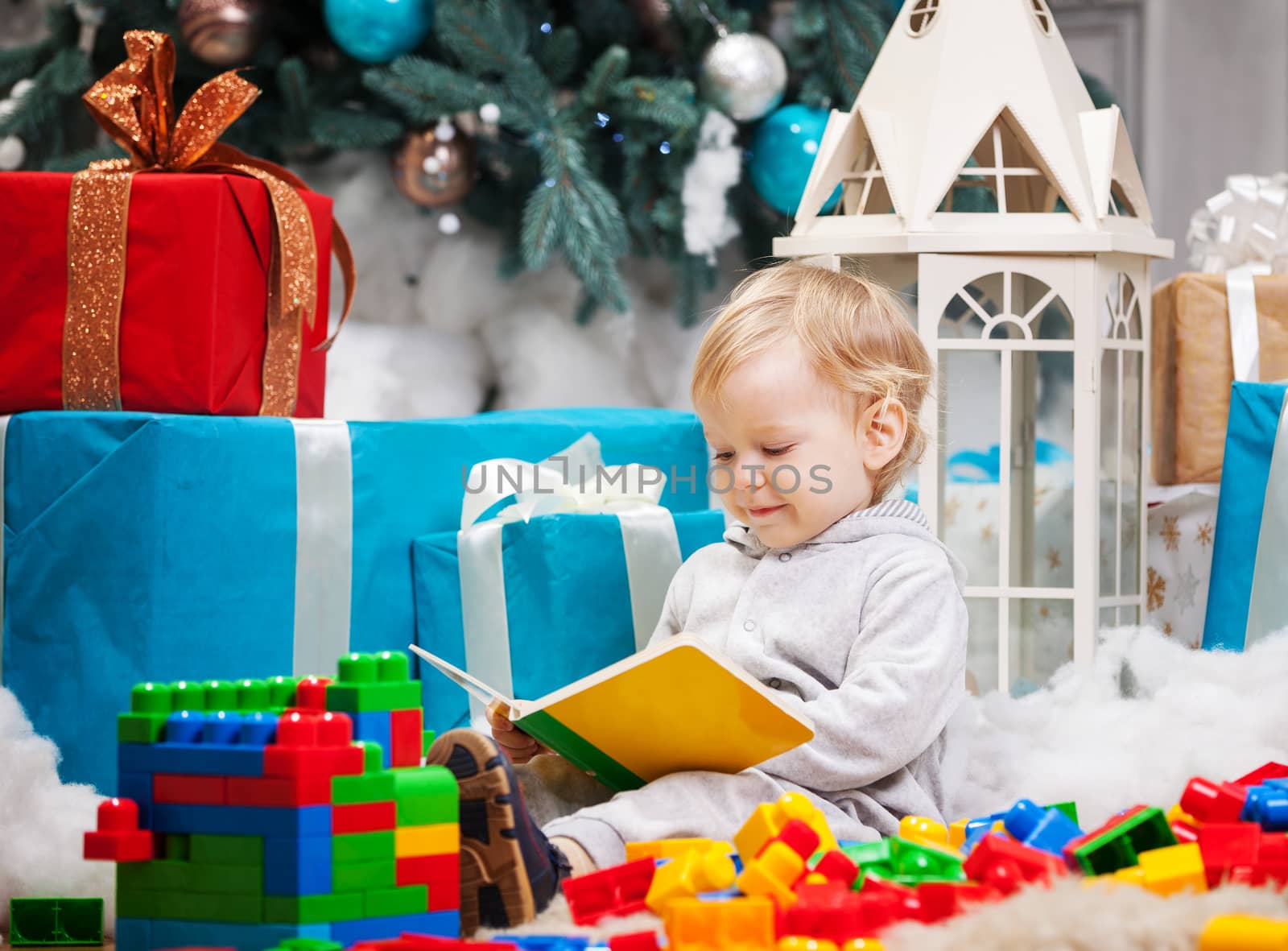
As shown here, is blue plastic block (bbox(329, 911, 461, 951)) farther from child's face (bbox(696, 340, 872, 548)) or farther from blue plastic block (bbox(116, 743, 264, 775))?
child's face (bbox(696, 340, 872, 548))

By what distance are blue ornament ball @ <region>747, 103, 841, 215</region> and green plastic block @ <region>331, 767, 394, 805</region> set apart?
113 cm

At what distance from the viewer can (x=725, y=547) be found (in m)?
1.27

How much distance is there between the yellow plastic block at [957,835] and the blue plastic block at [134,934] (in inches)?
22.5

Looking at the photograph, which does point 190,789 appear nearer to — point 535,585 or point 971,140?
point 535,585

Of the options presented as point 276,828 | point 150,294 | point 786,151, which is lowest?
point 276,828

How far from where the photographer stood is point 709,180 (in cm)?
177

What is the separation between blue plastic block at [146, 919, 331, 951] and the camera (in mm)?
728

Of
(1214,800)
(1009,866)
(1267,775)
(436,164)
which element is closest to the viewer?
(1009,866)

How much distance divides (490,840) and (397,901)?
90 millimetres

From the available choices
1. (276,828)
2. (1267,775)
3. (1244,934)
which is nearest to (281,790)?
(276,828)

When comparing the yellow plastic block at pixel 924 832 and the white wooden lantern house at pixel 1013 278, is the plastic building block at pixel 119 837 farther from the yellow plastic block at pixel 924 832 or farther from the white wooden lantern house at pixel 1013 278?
the white wooden lantern house at pixel 1013 278

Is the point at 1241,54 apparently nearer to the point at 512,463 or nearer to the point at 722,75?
the point at 722,75

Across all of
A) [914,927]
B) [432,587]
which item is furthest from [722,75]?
[914,927]

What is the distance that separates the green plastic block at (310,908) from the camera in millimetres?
727
